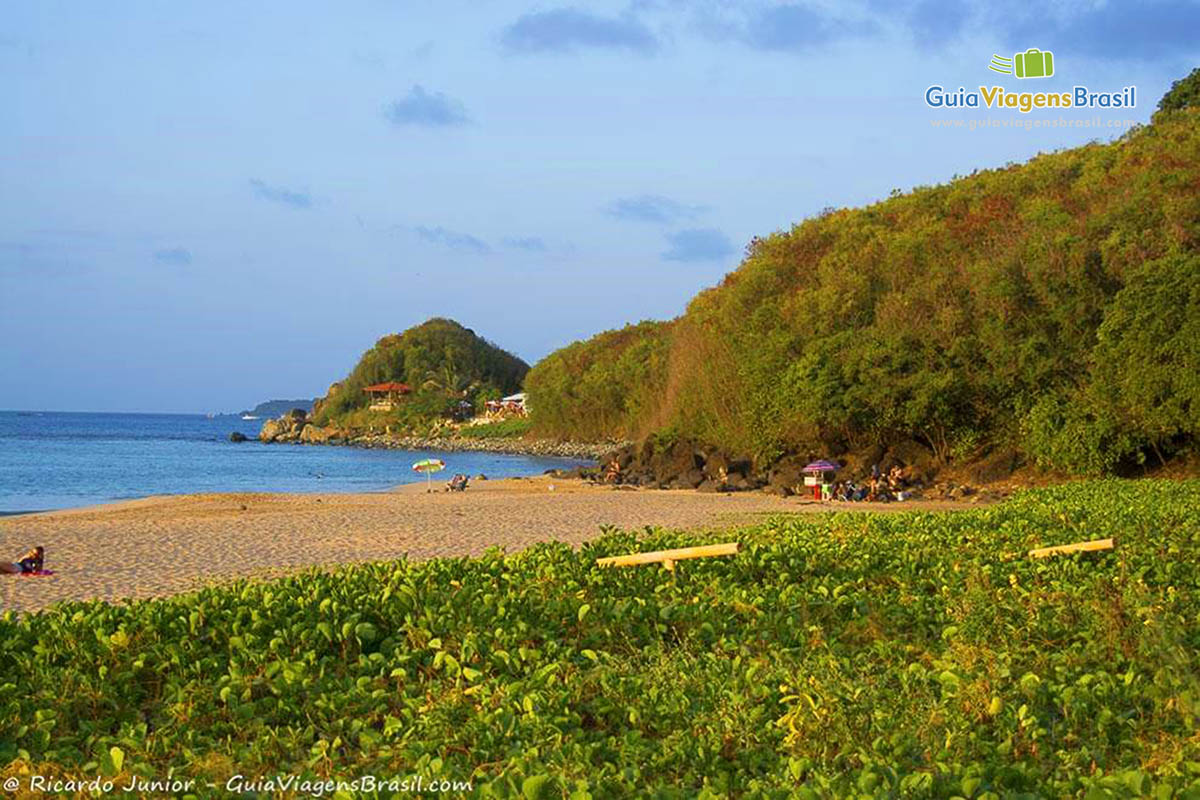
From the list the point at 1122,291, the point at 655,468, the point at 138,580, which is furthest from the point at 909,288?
the point at 138,580

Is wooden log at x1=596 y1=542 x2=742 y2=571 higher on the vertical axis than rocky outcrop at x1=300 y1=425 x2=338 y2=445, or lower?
lower

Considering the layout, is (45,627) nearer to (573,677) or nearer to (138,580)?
(573,677)

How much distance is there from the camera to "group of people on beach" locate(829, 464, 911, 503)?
90.8ft

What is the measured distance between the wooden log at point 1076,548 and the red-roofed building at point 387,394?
95570 millimetres

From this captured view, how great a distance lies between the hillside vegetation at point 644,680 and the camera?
4.88 metres

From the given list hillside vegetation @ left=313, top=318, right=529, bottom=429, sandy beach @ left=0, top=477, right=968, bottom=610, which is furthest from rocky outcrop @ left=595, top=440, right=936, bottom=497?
hillside vegetation @ left=313, top=318, right=529, bottom=429

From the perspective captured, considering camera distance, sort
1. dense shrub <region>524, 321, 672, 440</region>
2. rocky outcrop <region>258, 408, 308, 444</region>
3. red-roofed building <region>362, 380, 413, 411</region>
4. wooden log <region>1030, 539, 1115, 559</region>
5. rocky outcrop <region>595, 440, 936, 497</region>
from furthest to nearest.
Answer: red-roofed building <region>362, 380, 413, 411</region>
rocky outcrop <region>258, 408, 308, 444</region>
dense shrub <region>524, 321, 672, 440</region>
rocky outcrop <region>595, 440, 936, 497</region>
wooden log <region>1030, 539, 1115, 559</region>

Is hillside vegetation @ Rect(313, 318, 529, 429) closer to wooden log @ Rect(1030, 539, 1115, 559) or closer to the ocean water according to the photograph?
the ocean water

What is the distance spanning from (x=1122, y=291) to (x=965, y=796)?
81.2 ft

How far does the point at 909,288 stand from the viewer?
32781 millimetres

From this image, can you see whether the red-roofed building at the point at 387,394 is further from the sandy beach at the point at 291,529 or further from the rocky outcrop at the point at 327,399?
the sandy beach at the point at 291,529

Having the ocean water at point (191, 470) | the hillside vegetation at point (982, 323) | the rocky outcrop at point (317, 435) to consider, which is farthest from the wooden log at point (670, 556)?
the rocky outcrop at point (317, 435)

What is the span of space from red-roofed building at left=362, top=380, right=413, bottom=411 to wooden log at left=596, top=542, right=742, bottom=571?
9526 centimetres

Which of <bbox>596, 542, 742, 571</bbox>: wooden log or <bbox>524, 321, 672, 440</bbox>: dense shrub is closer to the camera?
<bbox>596, 542, 742, 571</bbox>: wooden log
